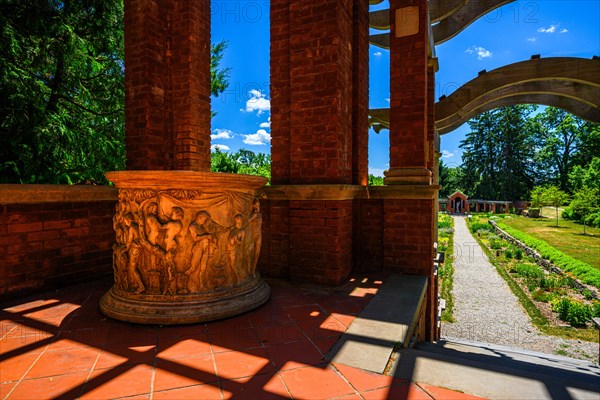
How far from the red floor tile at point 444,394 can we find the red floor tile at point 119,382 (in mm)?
1597

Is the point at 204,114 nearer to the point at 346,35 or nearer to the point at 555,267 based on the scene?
the point at 346,35

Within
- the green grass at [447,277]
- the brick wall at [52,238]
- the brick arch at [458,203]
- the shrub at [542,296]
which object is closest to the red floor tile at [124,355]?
the brick wall at [52,238]

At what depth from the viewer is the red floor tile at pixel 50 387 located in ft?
5.71

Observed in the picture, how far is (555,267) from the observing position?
1423cm

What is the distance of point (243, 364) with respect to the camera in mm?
2070

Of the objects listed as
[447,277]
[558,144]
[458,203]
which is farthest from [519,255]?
[558,144]

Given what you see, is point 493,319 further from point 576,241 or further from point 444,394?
point 576,241

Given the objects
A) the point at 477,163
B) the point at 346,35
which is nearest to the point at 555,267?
the point at 346,35

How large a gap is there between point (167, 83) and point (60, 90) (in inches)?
180

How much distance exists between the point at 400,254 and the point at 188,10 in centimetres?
493

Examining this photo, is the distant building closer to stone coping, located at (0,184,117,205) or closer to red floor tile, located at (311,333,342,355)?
stone coping, located at (0,184,117,205)

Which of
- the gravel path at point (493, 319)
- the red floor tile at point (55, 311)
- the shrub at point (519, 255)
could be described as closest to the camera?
the red floor tile at point (55, 311)

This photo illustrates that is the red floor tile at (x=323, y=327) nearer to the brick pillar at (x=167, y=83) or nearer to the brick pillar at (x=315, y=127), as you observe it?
the brick pillar at (x=315, y=127)

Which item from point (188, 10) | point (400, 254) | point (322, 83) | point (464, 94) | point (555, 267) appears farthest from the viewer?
point (555, 267)
